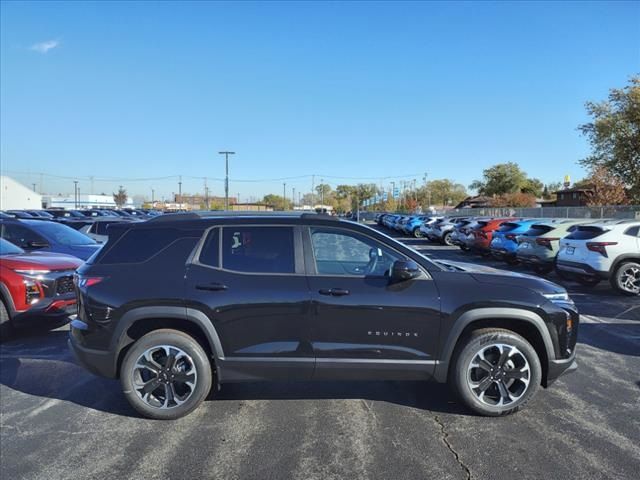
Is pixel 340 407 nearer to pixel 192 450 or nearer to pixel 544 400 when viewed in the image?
pixel 192 450

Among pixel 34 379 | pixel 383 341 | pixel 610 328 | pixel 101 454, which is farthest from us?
pixel 610 328

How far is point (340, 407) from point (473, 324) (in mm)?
1419

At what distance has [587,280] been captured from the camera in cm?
1037

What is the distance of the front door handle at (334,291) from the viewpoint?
3.81 metres

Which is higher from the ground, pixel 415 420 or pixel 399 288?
pixel 399 288

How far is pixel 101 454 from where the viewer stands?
3412 millimetres

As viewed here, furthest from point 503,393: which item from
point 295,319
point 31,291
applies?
point 31,291

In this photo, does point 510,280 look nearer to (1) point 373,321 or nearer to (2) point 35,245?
(1) point 373,321

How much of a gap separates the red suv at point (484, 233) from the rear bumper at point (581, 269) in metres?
6.73

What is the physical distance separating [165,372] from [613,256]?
9.08m

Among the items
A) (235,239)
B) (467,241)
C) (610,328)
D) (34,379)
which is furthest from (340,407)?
(467,241)

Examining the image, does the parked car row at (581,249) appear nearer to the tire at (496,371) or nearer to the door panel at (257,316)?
the tire at (496,371)

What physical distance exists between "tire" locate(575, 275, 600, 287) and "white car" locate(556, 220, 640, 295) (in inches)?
1.8

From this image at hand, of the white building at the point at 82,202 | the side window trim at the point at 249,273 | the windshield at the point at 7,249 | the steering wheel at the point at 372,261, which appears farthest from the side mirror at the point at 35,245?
the white building at the point at 82,202
